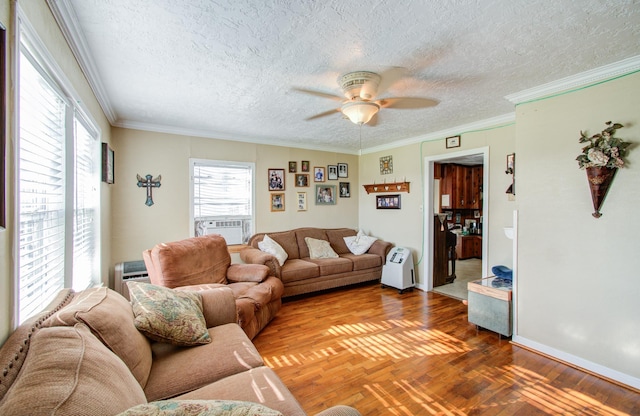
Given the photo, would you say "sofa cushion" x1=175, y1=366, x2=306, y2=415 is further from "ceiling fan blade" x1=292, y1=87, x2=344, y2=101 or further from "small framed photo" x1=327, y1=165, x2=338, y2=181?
"small framed photo" x1=327, y1=165, x2=338, y2=181

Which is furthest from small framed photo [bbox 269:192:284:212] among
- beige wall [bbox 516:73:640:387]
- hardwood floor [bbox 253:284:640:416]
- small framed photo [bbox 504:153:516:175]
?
beige wall [bbox 516:73:640:387]

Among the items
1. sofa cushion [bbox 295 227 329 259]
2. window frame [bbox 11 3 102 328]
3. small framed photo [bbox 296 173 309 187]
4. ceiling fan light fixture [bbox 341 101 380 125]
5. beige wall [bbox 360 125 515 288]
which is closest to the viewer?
window frame [bbox 11 3 102 328]

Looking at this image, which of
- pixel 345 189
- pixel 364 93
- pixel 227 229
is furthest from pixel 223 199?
pixel 364 93

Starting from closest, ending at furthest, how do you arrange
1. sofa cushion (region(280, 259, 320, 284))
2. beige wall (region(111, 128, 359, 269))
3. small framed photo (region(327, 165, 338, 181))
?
beige wall (region(111, 128, 359, 269))
sofa cushion (region(280, 259, 320, 284))
small framed photo (region(327, 165, 338, 181))

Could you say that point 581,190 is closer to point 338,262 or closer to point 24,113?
point 338,262

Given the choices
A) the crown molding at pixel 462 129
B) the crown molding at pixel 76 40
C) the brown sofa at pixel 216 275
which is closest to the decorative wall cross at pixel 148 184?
the brown sofa at pixel 216 275

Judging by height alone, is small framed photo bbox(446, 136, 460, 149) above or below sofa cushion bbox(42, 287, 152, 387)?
above

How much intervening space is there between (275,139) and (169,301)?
3.37 metres

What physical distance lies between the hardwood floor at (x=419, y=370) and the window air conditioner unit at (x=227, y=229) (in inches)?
60.6

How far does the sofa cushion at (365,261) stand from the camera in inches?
183

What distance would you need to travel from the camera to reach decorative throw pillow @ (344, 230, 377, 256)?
502 centimetres

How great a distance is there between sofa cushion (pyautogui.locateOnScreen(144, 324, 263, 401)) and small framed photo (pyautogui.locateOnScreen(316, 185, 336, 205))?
11.9 feet

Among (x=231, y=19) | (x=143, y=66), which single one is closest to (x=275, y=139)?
(x=143, y=66)

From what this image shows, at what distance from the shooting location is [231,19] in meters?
1.67
